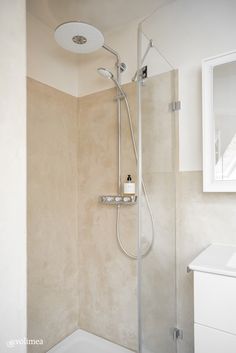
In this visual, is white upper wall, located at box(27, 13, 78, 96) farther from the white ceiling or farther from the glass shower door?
the glass shower door

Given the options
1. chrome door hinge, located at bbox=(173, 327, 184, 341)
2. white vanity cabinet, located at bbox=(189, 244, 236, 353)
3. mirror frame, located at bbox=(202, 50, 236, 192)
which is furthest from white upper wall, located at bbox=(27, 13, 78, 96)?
chrome door hinge, located at bbox=(173, 327, 184, 341)

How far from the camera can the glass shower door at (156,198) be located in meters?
1.25

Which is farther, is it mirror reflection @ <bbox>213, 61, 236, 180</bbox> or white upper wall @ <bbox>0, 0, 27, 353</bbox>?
mirror reflection @ <bbox>213, 61, 236, 180</bbox>

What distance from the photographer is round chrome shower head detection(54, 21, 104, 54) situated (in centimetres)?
144

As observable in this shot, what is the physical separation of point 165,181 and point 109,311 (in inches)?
48.5

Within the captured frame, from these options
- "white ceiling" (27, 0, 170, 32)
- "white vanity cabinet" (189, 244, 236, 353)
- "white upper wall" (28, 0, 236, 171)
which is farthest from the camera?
"white ceiling" (27, 0, 170, 32)

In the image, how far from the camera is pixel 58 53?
204cm

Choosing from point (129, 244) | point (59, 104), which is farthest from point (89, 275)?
point (59, 104)

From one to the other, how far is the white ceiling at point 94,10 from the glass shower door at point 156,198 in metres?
0.58

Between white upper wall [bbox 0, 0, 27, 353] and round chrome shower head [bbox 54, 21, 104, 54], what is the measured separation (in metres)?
0.57

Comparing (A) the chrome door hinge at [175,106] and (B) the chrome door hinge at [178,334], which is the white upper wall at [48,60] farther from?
(B) the chrome door hinge at [178,334]

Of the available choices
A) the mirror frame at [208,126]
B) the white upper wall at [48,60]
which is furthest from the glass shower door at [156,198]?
the white upper wall at [48,60]

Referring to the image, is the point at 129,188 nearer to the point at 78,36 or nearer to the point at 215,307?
the point at 215,307

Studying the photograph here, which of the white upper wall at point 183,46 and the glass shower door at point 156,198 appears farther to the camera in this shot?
the white upper wall at point 183,46
